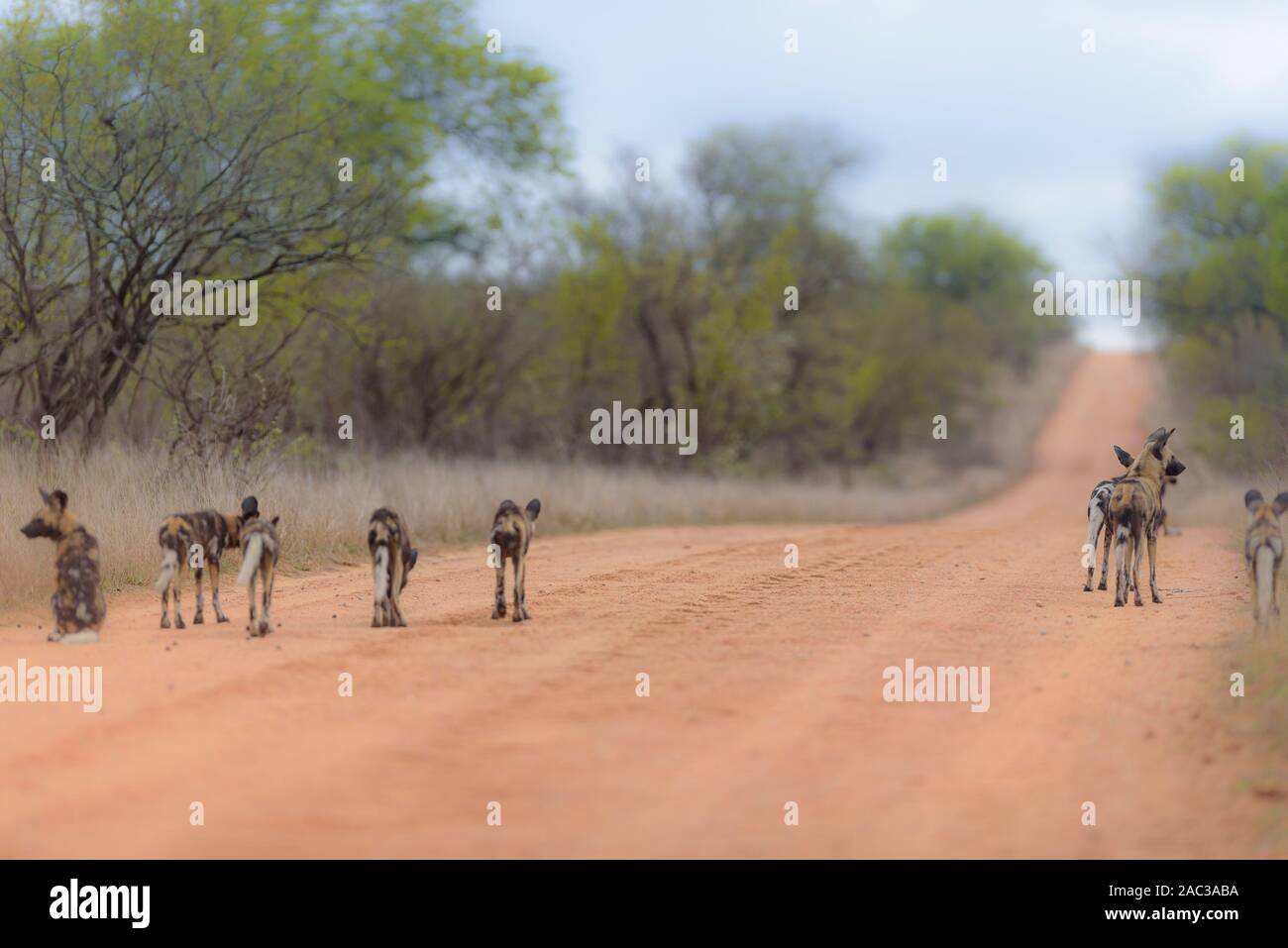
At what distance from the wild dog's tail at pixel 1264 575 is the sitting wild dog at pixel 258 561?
6.95m

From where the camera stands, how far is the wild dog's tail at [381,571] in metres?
10.3

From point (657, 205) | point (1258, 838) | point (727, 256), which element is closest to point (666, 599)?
point (1258, 838)

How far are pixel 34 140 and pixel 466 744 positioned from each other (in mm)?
13369

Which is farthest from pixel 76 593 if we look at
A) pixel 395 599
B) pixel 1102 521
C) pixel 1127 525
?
pixel 1102 521

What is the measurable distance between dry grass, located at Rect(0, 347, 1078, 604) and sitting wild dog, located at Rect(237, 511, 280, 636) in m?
2.78

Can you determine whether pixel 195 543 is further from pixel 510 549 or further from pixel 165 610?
pixel 510 549

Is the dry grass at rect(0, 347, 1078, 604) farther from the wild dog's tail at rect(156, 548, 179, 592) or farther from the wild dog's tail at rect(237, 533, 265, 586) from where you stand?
the wild dog's tail at rect(237, 533, 265, 586)

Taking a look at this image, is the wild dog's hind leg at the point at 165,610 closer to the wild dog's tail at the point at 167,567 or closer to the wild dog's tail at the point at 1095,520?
the wild dog's tail at the point at 167,567

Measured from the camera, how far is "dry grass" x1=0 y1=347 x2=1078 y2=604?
1337 centimetres

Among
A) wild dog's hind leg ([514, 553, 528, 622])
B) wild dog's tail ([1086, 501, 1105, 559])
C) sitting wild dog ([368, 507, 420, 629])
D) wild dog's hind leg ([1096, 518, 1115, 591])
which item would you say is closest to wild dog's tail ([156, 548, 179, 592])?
sitting wild dog ([368, 507, 420, 629])

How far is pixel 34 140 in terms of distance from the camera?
17.2 meters

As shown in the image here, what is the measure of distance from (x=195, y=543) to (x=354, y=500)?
7163 millimetres
